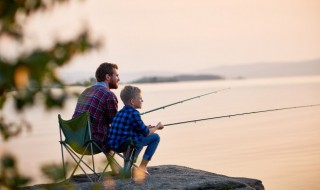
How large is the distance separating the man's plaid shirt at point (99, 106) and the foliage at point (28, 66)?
13.8ft

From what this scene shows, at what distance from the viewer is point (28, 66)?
1338mm

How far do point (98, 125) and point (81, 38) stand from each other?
4388 millimetres

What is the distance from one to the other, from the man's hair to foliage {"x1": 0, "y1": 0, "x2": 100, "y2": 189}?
419 cm

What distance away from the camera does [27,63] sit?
4.37 ft

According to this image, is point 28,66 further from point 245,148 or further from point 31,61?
point 245,148

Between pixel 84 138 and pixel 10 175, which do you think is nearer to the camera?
pixel 10 175

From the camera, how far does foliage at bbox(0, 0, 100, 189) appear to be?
1.34 metres

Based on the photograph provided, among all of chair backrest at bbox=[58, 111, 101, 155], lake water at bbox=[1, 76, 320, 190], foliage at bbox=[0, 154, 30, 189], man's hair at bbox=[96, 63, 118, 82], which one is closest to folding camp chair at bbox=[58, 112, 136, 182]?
chair backrest at bbox=[58, 111, 101, 155]

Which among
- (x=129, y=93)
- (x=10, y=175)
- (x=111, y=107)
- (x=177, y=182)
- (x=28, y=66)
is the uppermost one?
(x=28, y=66)

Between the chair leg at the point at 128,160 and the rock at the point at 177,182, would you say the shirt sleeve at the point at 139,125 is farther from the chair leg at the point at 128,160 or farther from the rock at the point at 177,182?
the rock at the point at 177,182

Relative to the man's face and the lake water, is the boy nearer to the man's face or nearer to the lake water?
the man's face

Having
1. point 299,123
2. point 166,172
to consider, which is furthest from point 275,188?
point 299,123

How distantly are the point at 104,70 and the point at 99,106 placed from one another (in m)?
0.32

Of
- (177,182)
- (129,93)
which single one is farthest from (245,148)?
(129,93)
